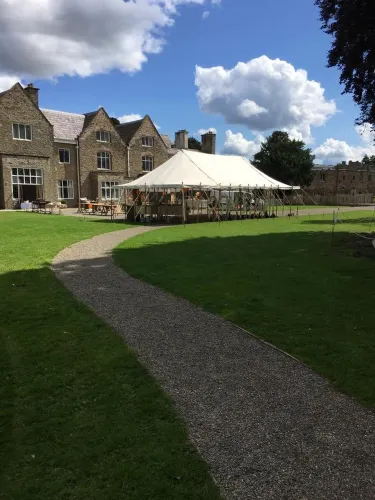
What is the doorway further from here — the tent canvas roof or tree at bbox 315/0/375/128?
tree at bbox 315/0/375/128

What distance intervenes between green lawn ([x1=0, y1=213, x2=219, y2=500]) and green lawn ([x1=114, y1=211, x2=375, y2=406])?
6.23ft

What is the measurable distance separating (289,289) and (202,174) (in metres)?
18.0

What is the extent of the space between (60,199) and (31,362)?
1510 inches

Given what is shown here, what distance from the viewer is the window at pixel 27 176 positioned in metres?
37.1

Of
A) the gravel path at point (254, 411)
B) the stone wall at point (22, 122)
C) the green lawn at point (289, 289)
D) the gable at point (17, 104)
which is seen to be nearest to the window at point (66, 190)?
the stone wall at point (22, 122)

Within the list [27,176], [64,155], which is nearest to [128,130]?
[64,155]

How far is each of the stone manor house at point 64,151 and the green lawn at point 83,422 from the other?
104 ft

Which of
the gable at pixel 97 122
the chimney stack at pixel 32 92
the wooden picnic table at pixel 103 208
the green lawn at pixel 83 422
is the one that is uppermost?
the chimney stack at pixel 32 92

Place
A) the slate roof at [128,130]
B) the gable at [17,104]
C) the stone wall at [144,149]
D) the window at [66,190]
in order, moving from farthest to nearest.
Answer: the slate roof at [128,130] → the stone wall at [144,149] → the window at [66,190] → the gable at [17,104]

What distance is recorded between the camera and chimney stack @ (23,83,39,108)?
3940 centimetres

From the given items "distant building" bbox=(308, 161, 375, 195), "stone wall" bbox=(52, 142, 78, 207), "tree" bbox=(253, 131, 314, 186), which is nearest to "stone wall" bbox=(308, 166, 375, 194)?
"distant building" bbox=(308, 161, 375, 195)

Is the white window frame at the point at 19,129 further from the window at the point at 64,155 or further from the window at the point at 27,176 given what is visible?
the window at the point at 64,155

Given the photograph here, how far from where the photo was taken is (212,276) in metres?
9.32

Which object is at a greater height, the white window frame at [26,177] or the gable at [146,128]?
the gable at [146,128]
